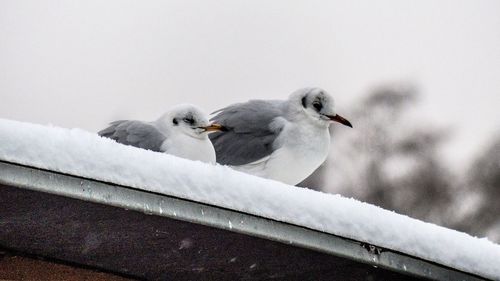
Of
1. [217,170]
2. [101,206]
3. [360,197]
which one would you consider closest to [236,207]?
[217,170]

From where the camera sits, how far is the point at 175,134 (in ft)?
11.6

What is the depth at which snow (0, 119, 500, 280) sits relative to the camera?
5.26ft

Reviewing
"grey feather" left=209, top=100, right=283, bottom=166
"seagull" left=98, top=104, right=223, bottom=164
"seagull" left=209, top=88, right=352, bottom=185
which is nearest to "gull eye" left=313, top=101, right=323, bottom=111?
"seagull" left=209, top=88, right=352, bottom=185

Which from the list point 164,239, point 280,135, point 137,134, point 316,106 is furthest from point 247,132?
point 164,239

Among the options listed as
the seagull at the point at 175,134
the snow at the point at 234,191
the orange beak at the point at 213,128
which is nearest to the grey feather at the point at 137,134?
the seagull at the point at 175,134

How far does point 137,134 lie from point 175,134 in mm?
123

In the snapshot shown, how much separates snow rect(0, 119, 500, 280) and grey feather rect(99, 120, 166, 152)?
155cm

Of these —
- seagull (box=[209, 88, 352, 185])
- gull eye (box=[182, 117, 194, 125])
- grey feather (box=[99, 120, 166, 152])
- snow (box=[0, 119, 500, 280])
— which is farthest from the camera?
seagull (box=[209, 88, 352, 185])

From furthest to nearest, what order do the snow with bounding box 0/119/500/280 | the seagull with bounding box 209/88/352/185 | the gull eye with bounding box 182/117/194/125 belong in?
the seagull with bounding box 209/88/352/185 → the gull eye with bounding box 182/117/194/125 → the snow with bounding box 0/119/500/280

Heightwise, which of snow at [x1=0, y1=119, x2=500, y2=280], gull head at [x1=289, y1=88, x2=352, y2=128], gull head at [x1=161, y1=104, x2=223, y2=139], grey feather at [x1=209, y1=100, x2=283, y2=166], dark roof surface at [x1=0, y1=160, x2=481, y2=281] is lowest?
grey feather at [x1=209, y1=100, x2=283, y2=166]

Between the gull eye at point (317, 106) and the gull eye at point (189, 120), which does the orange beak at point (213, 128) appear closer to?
the gull eye at point (189, 120)

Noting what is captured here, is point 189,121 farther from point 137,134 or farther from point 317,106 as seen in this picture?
point 317,106

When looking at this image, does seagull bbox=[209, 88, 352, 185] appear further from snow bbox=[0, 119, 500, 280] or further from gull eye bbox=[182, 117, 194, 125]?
snow bbox=[0, 119, 500, 280]

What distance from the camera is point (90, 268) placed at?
197 cm
